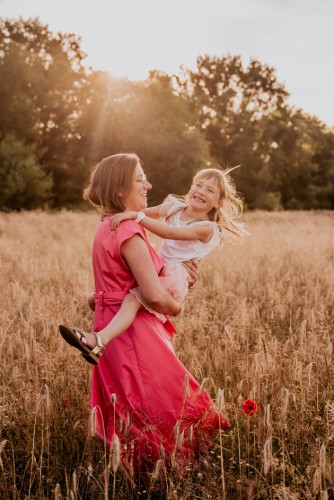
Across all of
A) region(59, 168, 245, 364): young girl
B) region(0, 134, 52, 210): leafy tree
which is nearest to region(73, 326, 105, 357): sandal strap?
region(59, 168, 245, 364): young girl

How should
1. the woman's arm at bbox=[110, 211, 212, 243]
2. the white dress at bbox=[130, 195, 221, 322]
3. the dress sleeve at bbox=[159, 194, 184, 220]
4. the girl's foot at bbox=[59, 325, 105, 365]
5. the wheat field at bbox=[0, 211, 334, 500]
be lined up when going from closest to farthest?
1. the girl's foot at bbox=[59, 325, 105, 365]
2. the wheat field at bbox=[0, 211, 334, 500]
3. the woman's arm at bbox=[110, 211, 212, 243]
4. the white dress at bbox=[130, 195, 221, 322]
5. the dress sleeve at bbox=[159, 194, 184, 220]

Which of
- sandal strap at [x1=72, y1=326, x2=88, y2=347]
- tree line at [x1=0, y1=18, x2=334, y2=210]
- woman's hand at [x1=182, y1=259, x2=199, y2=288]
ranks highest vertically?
tree line at [x1=0, y1=18, x2=334, y2=210]

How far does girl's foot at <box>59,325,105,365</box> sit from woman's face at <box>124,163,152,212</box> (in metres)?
0.71

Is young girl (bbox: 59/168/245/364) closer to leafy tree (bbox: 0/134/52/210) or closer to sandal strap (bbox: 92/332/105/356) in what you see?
sandal strap (bbox: 92/332/105/356)

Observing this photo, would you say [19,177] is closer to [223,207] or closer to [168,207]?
[168,207]

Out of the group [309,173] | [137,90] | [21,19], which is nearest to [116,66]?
[137,90]

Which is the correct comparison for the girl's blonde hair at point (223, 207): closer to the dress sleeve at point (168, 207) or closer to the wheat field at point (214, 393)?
the dress sleeve at point (168, 207)

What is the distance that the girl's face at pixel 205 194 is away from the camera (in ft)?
11.6

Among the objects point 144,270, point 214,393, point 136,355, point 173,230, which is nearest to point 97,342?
point 136,355

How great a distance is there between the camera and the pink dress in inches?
100

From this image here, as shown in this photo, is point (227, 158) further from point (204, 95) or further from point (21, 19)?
point (21, 19)

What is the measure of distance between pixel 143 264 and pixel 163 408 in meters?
0.72

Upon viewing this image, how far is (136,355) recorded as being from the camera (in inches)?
102

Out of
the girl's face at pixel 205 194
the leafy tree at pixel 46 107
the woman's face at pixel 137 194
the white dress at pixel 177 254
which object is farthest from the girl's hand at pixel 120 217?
the leafy tree at pixel 46 107
